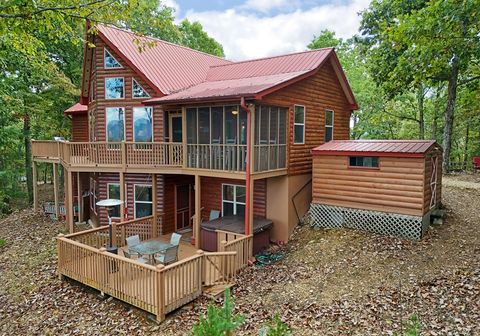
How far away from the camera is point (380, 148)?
11.1 m

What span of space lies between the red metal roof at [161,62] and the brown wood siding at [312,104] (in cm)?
486

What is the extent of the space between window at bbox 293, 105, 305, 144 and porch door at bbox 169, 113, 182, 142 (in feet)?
15.6

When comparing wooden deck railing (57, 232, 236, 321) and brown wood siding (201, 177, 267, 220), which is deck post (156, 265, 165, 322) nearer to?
wooden deck railing (57, 232, 236, 321)

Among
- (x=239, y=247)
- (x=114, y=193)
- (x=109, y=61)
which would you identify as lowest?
(x=239, y=247)

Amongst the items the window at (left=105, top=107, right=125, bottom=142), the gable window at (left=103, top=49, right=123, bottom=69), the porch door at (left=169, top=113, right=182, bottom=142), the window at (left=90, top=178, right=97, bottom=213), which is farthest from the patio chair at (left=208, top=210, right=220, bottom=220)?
the gable window at (left=103, top=49, right=123, bottom=69)

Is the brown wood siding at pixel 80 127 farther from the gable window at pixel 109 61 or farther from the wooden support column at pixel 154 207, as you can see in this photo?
the wooden support column at pixel 154 207

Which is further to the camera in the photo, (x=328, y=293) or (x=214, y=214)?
(x=214, y=214)

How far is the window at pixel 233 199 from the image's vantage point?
1370cm

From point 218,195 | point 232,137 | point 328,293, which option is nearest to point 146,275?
point 328,293

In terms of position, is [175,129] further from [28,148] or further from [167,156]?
[28,148]

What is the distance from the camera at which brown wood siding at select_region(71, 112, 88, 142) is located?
20.0 m

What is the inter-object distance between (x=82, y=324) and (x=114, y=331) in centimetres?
105

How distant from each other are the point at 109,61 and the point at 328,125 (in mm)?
9967

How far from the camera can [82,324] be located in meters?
8.08
